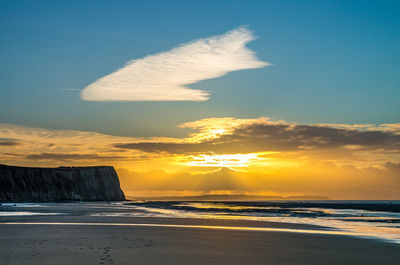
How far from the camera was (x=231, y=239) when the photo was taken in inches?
837

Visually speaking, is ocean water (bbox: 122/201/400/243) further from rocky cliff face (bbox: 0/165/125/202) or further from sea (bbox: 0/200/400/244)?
rocky cliff face (bbox: 0/165/125/202)

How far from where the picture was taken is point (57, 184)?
16500 cm

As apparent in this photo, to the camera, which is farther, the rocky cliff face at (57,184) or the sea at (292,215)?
the rocky cliff face at (57,184)

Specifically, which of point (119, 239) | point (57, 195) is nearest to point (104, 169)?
point (57, 195)

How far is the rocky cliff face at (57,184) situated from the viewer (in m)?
136

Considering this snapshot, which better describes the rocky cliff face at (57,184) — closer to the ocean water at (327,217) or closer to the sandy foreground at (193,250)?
the ocean water at (327,217)

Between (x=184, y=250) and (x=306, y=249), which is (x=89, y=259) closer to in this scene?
(x=184, y=250)

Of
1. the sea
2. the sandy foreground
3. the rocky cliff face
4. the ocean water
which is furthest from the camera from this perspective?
the rocky cliff face

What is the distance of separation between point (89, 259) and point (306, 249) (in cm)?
948

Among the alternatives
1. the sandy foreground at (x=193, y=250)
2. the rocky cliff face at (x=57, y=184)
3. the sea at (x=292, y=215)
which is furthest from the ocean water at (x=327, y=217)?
the rocky cliff face at (x=57, y=184)

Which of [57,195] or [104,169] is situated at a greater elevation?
[104,169]

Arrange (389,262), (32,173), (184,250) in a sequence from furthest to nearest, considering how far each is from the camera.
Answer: (32,173)
(184,250)
(389,262)

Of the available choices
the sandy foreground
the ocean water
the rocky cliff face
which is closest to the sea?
the ocean water

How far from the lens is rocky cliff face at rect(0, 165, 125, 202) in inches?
5369
